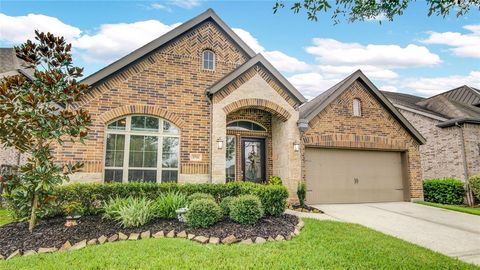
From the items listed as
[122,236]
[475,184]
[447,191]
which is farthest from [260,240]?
[475,184]

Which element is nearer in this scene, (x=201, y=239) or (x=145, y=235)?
(x=201, y=239)

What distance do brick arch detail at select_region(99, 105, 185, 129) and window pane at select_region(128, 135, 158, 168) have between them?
31.0 inches

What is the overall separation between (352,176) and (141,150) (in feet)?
27.2

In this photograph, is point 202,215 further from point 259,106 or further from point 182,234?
point 259,106

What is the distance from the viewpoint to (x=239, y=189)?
26.0 ft

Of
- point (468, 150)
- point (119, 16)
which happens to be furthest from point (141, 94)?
point (468, 150)

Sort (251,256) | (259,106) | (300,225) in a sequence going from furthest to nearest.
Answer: (259,106) < (300,225) < (251,256)

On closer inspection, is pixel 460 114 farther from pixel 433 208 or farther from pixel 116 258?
pixel 116 258

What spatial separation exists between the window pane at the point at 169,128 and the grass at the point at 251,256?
4794mm

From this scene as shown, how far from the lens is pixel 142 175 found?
9.04m

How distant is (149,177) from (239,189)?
10.5 ft

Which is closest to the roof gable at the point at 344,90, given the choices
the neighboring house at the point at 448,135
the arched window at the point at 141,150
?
the neighboring house at the point at 448,135

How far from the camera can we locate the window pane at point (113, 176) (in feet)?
28.5

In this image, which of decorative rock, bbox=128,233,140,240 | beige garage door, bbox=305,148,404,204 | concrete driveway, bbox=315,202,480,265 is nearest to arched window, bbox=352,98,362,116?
beige garage door, bbox=305,148,404,204
